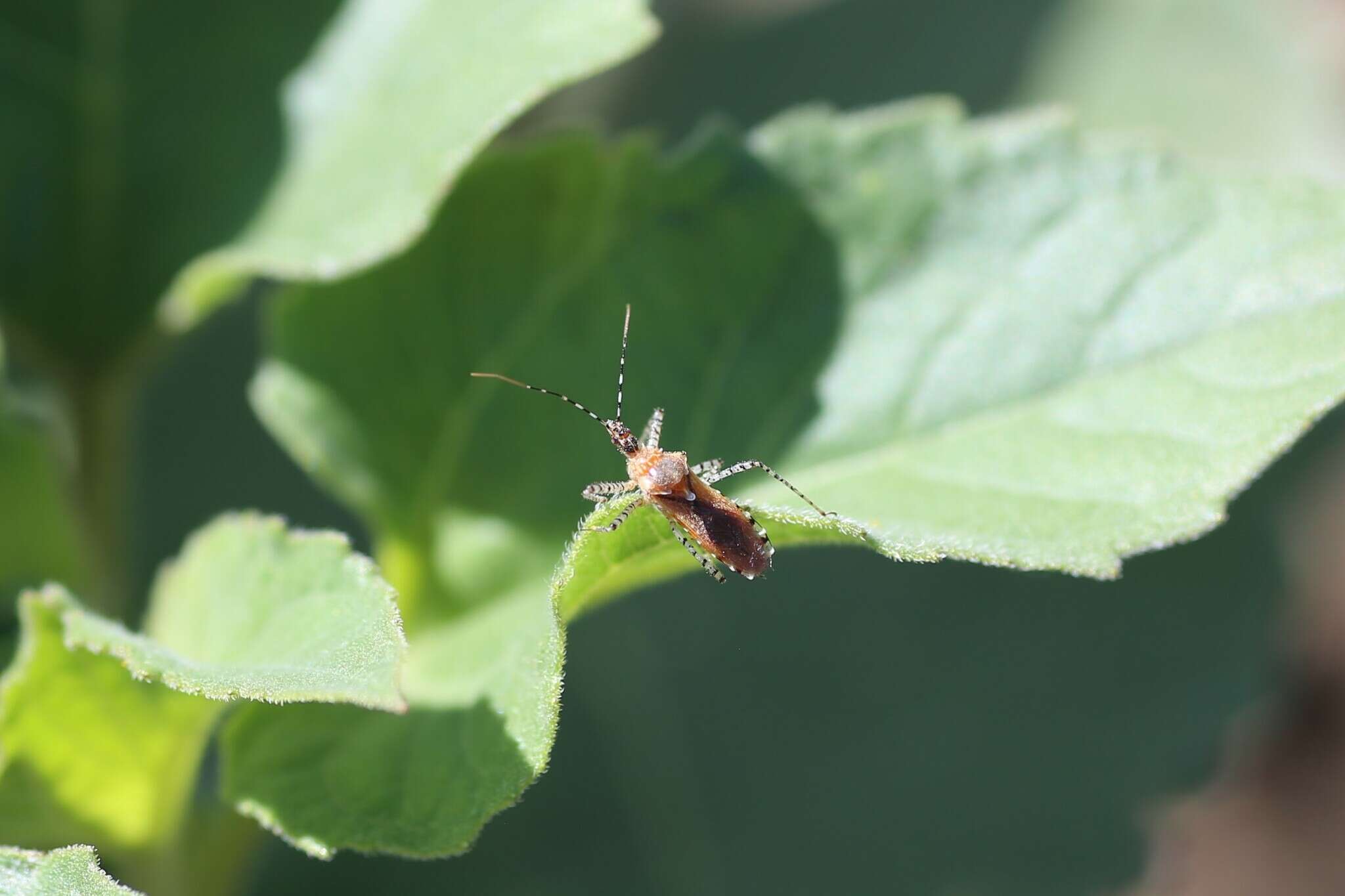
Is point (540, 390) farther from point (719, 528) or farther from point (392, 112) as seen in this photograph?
point (392, 112)

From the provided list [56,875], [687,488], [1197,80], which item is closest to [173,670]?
[56,875]

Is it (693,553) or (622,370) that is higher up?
(622,370)

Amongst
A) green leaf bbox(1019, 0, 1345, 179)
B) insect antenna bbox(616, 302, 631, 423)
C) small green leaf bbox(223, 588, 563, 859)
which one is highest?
green leaf bbox(1019, 0, 1345, 179)

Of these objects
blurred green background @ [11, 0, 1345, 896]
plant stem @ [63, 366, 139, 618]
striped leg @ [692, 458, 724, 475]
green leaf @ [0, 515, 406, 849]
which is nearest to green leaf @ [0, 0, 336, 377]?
plant stem @ [63, 366, 139, 618]

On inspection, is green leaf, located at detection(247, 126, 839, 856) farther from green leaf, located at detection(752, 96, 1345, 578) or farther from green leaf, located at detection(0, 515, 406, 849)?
green leaf, located at detection(0, 515, 406, 849)

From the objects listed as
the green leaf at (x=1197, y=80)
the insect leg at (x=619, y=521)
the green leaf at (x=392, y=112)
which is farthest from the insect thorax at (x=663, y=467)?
the green leaf at (x=1197, y=80)

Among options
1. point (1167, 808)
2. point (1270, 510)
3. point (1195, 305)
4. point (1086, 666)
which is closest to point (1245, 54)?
point (1270, 510)
